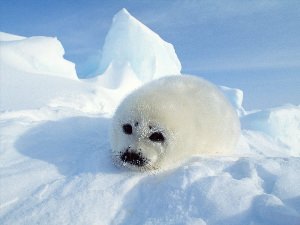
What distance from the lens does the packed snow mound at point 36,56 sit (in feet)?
29.3

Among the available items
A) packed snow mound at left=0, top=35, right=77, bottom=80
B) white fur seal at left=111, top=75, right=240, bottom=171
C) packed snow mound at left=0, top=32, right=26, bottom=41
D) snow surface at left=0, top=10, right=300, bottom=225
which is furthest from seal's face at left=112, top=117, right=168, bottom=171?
packed snow mound at left=0, top=32, right=26, bottom=41

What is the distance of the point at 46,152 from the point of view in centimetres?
304

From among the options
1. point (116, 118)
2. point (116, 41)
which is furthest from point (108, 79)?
point (116, 118)

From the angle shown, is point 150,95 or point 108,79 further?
point 108,79

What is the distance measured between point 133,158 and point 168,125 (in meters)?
0.43

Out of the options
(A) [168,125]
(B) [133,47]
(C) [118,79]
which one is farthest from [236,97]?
(A) [168,125]

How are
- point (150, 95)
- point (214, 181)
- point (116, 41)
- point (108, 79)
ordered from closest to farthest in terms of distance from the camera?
point (214, 181) < point (150, 95) < point (108, 79) < point (116, 41)

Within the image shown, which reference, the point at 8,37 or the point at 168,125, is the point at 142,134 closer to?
the point at 168,125

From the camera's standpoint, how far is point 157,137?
9.85 ft

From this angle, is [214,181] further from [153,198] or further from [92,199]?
[92,199]

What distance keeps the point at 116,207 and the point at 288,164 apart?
1190 millimetres

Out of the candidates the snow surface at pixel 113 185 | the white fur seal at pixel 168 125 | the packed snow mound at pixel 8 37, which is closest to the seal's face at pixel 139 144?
the white fur seal at pixel 168 125

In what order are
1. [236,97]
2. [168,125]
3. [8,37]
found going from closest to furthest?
[168,125]
[8,37]
[236,97]

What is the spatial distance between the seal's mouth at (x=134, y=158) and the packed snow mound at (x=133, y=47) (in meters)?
10.5
